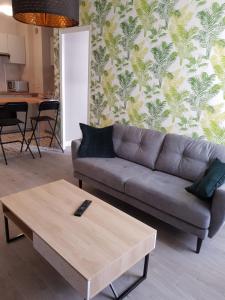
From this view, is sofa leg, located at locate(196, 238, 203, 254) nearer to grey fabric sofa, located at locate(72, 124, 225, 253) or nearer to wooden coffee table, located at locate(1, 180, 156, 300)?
grey fabric sofa, located at locate(72, 124, 225, 253)

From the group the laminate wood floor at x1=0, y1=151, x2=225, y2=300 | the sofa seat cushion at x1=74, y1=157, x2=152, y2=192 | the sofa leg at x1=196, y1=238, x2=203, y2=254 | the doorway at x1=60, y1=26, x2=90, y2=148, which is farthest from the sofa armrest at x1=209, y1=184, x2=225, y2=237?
the doorway at x1=60, y1=26, x2=90, y2=148

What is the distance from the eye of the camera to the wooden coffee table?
130 cm

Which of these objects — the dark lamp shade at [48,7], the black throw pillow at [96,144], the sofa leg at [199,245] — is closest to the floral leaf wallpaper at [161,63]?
the black throw pillow at [96,144]

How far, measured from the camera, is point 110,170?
8.62 feet

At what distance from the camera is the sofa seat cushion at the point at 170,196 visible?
196 centimetres

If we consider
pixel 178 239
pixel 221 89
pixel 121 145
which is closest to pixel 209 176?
pixel 178 239

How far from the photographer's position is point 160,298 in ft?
5.32

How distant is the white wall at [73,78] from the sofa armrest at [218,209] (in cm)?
310

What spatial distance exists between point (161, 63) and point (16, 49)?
4.25 meters

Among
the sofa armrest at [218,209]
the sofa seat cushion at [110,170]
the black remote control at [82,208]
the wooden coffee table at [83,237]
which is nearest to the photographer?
the wooden coffee table at [83,237]

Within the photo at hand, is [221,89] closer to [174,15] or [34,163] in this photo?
[174,15]

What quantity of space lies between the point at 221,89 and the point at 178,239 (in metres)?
1.58

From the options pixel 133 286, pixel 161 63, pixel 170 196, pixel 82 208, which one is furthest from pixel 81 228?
pixel 161 63

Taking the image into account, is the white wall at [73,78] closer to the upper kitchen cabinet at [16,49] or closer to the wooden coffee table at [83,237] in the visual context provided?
the upper kitchen cabinet at [16,49]
